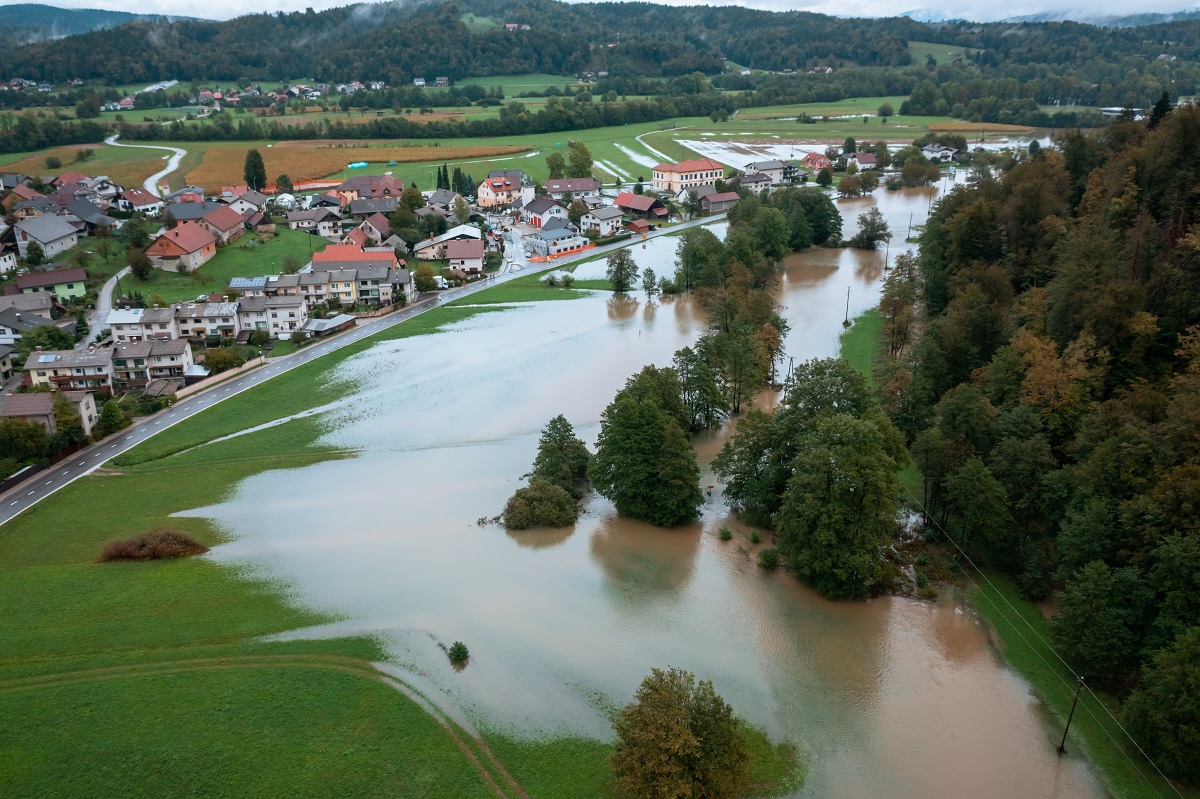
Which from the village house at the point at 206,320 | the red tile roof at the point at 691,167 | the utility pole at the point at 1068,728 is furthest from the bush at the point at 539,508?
the red tile roof at the point at 691,167

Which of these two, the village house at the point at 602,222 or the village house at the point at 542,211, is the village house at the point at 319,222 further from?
the village house at the point at 602,222

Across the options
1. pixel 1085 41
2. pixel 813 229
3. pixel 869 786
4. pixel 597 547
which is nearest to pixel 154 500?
pixel 597 547

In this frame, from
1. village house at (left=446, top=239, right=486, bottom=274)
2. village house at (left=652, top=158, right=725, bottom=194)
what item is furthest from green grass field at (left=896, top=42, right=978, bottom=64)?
village house at (left=446, top=239, right=486, bottom=274)

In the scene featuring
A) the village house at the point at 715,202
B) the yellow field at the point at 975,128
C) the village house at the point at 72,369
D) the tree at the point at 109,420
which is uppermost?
the yellow field at the point at 975,128

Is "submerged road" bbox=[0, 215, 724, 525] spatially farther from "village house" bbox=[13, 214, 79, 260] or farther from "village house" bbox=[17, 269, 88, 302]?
"village house" bbox=[13, 214, 79, 260]

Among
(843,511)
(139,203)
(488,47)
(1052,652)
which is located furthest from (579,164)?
(488,47)

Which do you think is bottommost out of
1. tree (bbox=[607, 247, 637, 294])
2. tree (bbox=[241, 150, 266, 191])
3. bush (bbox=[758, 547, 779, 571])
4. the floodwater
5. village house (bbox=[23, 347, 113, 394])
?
the floodwater

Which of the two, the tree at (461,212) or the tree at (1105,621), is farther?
the tree at (461,212)

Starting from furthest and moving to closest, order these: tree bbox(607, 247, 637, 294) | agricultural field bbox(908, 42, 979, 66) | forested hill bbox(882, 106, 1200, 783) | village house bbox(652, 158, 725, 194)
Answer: agricultural field bbox(908, 42, 979, 66) < village house bbox(652, 158, 725, 194) < tree bbox(607, 247, 637, 294) < forested hill bbox(882, 106, 1200, 783)
